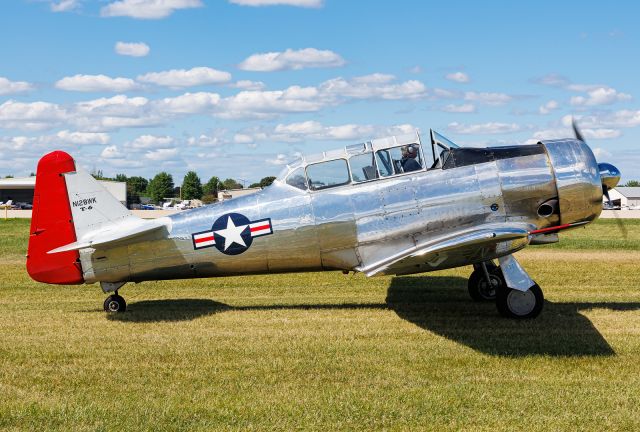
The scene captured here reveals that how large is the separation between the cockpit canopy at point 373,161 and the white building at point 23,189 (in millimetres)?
44562

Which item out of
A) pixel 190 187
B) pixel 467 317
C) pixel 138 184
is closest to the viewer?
pixel 467 317

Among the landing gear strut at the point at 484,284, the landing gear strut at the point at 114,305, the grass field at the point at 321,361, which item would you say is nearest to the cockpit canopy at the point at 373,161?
the grass field at the point at 321,361

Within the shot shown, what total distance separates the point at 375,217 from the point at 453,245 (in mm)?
1692

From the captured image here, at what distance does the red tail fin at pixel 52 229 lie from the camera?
31.0 ft

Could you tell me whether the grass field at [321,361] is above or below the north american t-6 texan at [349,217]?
below

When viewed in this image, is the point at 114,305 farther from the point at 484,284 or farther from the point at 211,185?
the point at 211,185

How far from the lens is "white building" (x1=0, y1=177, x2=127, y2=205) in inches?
2667

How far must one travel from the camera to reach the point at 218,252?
9305 millimetres

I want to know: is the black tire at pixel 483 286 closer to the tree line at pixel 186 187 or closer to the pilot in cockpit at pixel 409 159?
the pilot in cockpit at pixel 409 159

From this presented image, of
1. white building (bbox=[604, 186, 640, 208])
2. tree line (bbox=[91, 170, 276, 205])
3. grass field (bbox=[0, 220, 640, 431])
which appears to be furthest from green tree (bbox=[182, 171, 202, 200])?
grass field (bbox=[0, 220, 640, 431])

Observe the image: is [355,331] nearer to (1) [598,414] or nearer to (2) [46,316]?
(1) [598,414]

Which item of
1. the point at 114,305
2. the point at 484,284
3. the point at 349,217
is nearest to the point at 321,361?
the point at 349,217

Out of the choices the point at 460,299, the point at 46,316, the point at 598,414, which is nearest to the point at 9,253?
the point at 46,316

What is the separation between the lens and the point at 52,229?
31.1ft
